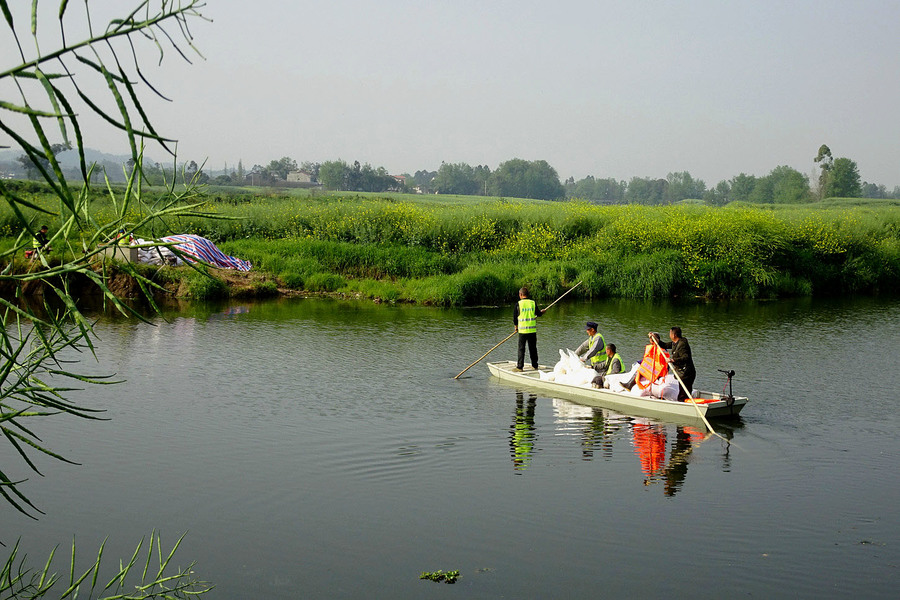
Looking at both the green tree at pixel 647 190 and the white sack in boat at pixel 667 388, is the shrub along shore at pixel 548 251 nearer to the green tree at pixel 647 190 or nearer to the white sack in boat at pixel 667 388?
the white sack in boat at pixel 667 388

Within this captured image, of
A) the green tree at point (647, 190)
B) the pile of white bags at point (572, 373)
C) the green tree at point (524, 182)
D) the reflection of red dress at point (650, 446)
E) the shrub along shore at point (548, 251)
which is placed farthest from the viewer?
the green tree at point (647, 190)

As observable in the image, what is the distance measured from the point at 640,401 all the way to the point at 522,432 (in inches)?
93.9

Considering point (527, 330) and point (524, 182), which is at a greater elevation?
point (524, 182)

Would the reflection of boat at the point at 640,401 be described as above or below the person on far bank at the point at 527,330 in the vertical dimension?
below

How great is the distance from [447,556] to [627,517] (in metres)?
2.44

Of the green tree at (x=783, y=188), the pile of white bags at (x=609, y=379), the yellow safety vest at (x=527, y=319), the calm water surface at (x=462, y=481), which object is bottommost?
the calm water surface at (x=462, y=481)

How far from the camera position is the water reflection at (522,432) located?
12.9m

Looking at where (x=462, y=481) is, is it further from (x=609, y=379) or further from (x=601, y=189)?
(x=601, y=189)

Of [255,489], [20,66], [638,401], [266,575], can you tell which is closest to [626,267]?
[638,401]

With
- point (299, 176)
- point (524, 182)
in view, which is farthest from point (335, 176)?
point (524, 182)

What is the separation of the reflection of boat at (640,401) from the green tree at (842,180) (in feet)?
282

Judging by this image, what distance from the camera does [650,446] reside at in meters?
13.5

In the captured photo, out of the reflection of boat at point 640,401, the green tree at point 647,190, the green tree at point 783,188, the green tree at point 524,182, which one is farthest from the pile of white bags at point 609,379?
the green tree at point 647,190

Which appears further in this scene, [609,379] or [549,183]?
[549,183]
